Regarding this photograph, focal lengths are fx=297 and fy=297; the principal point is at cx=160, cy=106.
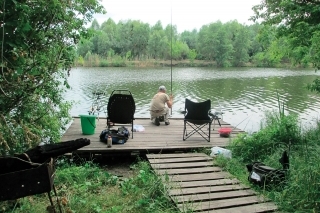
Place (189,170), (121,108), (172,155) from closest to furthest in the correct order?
(189,170)
(172,155)
(121,108)

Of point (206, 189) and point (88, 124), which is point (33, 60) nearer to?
point (206, 189)

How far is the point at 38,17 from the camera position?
10.7 ft

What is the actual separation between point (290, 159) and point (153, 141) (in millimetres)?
2437

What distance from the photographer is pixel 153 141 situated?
5.51m

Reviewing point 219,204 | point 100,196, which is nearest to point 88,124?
point 100,196

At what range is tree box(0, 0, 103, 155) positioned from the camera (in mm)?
2607

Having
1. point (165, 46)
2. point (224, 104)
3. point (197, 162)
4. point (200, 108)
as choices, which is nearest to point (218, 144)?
point (200, 108)

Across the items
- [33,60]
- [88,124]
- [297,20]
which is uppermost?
[297,20]

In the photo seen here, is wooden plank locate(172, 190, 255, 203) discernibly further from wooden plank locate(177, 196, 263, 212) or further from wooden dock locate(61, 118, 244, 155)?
wooden dock locate(61, 118, 244, 155)

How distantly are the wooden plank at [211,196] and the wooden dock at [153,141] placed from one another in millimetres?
1751

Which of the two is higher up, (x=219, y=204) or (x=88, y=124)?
(x=88, y=124)

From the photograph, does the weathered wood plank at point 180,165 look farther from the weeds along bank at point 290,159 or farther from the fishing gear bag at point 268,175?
the fishing gear bag at point 268,175

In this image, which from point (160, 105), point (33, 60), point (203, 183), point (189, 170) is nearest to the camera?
point (33, 60)

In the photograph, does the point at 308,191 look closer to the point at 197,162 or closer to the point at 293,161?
the point at 293,161
